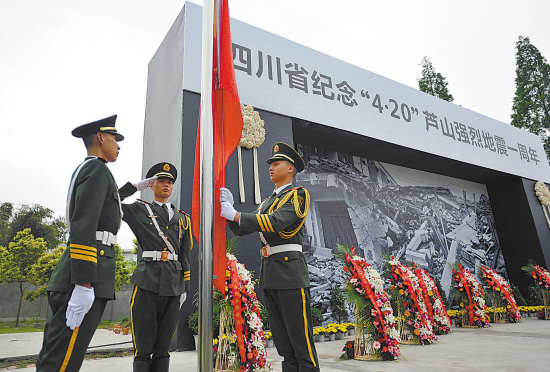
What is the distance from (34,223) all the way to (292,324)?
17460mm

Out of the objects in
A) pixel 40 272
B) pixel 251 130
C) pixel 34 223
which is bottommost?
pixel 40 272

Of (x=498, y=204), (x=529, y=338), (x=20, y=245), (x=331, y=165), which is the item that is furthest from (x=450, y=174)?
(x=20, y=245)

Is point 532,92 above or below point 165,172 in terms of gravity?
above

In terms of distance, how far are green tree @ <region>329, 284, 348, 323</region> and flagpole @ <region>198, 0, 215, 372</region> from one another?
5256 mm

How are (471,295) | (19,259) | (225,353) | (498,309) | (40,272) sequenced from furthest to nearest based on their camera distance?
(19,259), (40,272), (498,309), (471,295), (225,353)

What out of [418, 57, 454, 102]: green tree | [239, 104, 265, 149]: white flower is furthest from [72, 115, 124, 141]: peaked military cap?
[418, 57, 454, 102]: green tree

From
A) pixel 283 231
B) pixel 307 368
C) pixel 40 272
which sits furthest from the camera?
pixel 40 272

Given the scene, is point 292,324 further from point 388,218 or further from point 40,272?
point 40,272

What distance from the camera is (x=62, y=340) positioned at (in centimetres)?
140

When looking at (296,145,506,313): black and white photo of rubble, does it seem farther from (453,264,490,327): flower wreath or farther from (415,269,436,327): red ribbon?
(415,269,436,327): red ribbon

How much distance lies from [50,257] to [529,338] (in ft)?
40.5

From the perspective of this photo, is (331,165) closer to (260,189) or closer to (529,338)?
(260,189)

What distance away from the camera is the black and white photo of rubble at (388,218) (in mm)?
6371

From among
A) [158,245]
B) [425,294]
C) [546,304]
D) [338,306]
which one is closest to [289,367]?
[158,245]
